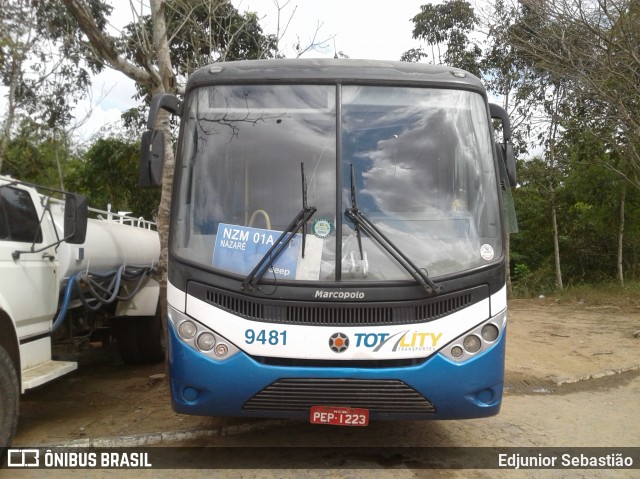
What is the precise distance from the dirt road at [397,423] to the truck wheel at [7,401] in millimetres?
655

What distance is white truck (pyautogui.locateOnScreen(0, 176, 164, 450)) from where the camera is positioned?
475 cm

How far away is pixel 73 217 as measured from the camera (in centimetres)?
518

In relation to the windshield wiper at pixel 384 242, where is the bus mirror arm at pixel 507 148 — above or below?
above

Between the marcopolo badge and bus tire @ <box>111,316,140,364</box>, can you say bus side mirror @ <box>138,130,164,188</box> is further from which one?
bus tire @ <box>111,316,140,364</box>

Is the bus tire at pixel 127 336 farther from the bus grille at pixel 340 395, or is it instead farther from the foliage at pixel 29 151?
the foliage at pixel 29 151

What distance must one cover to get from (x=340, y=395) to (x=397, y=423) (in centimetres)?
181

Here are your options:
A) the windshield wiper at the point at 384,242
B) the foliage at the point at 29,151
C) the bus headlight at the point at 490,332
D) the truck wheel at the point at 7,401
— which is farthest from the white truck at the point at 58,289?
the foliage at the point at 29,151

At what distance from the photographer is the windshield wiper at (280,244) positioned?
408cm

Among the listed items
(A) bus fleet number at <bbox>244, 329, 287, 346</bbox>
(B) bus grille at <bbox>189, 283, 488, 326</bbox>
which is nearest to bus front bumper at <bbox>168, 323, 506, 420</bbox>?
(A) bus fleet number at <bbox>244, 329, 287, 346</bbox>

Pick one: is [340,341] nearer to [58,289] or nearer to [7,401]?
[7,401]

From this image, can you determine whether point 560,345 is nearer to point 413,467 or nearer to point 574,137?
point 413,467

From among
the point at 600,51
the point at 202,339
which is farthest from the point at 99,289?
the point at 600,51

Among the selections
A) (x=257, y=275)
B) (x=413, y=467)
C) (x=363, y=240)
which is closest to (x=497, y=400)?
(x=413, y=467)

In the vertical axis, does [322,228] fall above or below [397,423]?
above
